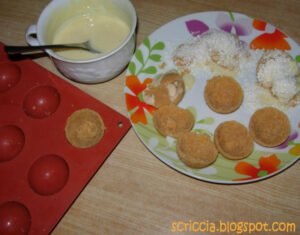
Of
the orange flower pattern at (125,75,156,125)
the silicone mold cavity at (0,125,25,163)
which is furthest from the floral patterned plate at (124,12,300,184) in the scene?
the silicone mold cavity at (0,125,25,163)

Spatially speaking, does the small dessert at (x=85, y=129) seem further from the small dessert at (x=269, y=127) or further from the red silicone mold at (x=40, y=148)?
the small dessert at (x=269, y=127)

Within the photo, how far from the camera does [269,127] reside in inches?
28.8

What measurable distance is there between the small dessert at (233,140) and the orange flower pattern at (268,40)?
0.87 ft

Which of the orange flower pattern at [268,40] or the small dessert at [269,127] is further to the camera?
the orange flower pattern at [268,40]

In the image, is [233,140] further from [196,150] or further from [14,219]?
[14,219]

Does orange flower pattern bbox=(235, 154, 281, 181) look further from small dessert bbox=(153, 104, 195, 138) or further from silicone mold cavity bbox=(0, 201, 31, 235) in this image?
silicone mold cavity bbox=(0, 201, 31, 235)

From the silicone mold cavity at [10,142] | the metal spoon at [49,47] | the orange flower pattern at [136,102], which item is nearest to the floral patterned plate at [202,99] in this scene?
the orange flower pattern at [136,102]

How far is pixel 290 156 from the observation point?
0.71 metres

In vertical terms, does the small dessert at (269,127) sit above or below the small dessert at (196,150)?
above

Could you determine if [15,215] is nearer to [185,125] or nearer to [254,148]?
[185,125]

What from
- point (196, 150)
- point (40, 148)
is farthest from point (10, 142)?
point (196, 150)

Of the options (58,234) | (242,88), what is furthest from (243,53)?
(58,234)

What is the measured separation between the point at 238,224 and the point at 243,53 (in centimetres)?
46

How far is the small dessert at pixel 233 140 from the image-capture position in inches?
28.3
